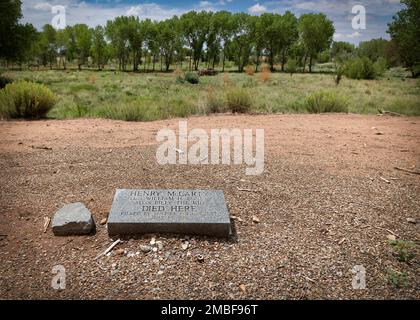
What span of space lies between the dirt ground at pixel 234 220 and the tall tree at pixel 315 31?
4822 cm

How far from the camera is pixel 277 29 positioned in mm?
53406

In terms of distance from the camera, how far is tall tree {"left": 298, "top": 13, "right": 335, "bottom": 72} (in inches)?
1998

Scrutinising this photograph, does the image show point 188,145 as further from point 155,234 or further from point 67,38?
point 67,38

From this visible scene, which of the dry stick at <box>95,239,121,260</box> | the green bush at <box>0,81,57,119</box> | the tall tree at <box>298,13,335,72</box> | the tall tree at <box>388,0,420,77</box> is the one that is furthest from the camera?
the tall tree at <box>298,13,335,72</box>

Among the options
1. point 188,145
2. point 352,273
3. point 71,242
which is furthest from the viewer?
point 188,145

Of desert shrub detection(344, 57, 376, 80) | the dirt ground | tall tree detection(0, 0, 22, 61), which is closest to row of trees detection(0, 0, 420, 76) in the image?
desert shrub detection(344, 57, 376, 80)

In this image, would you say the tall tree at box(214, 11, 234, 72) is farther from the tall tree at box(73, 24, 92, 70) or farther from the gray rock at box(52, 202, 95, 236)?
the gray rock at box(52, 202, 95, 236)

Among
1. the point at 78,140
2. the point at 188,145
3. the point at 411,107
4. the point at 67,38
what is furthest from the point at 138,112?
the point at 67,38

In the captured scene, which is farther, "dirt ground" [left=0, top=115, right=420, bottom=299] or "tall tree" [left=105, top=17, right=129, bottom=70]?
"tall tree" [left=105, top=17, right=129, bottom=70]

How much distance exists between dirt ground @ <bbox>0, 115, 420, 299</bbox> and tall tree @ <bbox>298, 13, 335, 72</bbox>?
48.2 meters

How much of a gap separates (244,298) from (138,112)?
26.7ft

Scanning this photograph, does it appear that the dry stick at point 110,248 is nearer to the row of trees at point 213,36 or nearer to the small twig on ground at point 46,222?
the small twig on ground at point 46,222

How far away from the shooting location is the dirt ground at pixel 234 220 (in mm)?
3062

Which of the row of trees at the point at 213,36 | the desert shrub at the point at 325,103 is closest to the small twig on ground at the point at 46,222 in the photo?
the desert shrub at the point at 325,103
